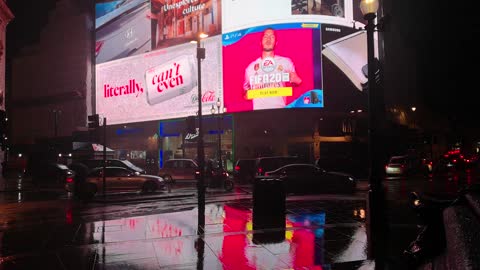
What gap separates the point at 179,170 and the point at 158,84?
15.5 meters

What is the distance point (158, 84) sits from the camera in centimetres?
4125

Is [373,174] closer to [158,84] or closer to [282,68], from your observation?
[282,68]

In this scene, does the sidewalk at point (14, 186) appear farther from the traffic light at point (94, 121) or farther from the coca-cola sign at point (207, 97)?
the coca-cola sign at point (207, 97)

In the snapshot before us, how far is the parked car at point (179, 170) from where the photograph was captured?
92.0 ft

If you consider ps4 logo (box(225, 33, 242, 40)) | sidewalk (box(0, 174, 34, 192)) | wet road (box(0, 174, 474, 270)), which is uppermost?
ps4 logo (box(225, 33, 242, 40))

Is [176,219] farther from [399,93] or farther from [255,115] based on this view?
[399,93]

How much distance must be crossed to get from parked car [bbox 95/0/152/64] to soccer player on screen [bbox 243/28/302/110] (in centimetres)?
1297

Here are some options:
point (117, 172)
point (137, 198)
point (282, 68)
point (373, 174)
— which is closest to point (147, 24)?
point (282, 68)

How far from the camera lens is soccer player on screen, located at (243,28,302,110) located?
34188 millimetres

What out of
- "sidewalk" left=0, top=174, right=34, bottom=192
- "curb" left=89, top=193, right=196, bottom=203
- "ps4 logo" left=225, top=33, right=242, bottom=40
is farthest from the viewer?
"ps4 logo" left=225, top=33, right=242, bottom=40

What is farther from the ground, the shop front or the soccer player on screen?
the soccer player on screen

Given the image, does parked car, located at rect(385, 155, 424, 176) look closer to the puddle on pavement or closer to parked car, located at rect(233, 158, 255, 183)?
parked car, located at rect(233, 158, 255, 183)

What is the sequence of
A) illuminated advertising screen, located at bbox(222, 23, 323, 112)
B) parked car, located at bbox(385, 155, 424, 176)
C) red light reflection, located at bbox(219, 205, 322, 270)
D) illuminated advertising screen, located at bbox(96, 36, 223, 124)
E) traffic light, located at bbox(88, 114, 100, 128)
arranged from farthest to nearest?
illuminated advertising screen, located at bbox(96, 36, 223, 124) → illuminated advertising screen, located at bbox(222, 23, 323, 112) → parked car, located at bbox(385, 155, 424, 176) → traffic light, located at bbox(88, 114, 100, 128) → red light reflection, located at bbox(219, 205, 322, 270)

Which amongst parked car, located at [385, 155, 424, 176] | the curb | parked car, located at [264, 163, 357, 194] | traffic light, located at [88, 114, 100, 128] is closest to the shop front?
parked car, located at [385, 155, 424, 176]
